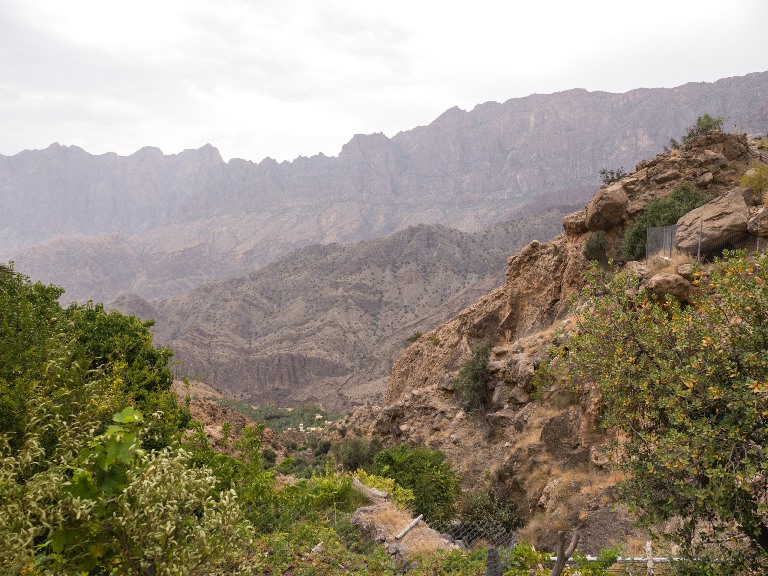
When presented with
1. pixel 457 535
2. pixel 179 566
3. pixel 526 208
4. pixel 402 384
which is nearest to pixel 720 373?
pixel 179 566

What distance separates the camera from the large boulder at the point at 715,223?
1500 cm

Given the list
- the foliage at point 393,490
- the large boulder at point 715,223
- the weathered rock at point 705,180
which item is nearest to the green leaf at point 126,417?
the foliage at point 393,490

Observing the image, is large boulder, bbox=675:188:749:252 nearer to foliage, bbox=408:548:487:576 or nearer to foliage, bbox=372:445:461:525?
foliage, bbox=372:445:461:525

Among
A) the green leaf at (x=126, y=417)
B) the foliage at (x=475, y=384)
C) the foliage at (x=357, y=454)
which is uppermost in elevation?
the green leaf at (x=126, y=417)

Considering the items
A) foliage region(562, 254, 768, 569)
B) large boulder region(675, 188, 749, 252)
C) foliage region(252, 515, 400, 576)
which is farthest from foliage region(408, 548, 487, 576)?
large boulder region(675, 188, 749, 252)

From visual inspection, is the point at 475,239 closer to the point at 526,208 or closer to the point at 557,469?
the point at 526,208

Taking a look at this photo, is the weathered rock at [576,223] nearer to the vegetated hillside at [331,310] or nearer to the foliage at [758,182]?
the foliage at [758,182]

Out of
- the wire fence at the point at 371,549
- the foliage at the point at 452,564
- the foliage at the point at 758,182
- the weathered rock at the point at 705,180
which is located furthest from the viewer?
the weathered rock at the point at 705,180

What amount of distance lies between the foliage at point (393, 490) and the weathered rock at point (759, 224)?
12.6 m

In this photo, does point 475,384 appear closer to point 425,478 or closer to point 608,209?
point 425,478

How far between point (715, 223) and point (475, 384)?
10.7m

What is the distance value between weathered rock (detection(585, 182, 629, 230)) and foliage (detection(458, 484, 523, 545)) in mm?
13245

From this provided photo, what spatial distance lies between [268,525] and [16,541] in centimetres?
590

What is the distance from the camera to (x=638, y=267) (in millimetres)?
15719
